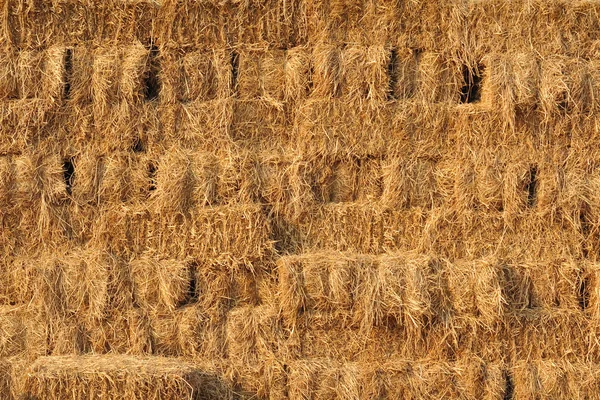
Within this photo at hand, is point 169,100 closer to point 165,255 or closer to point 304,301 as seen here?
point 165,255

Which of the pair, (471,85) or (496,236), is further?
(471,85)

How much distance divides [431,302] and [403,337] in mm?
316

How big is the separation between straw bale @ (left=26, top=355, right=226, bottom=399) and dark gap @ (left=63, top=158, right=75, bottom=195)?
1.25m

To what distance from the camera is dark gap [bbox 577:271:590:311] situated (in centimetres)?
593

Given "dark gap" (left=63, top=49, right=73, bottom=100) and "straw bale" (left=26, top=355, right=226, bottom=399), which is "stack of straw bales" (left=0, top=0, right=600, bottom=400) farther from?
"straw bale" (left=26, top=355, right=226, bottom=399)

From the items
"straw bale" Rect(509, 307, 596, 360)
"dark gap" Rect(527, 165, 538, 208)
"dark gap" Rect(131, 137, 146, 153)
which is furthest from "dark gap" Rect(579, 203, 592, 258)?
"dark gap" Rect(131, 137, 146, 153)

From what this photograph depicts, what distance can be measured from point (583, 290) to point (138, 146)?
3.13 m

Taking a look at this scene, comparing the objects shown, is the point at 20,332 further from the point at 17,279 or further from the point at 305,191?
the point at 305,191

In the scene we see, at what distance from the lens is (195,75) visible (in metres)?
6.14

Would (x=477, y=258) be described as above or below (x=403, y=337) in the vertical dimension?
above

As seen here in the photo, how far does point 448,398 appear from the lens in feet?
19.1

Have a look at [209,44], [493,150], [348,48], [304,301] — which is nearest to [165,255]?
[304,301]

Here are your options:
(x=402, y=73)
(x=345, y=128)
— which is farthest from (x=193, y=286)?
(x=402, y=73)

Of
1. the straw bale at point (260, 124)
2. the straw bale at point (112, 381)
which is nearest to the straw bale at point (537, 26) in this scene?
the straw bale at point (260, 124)
